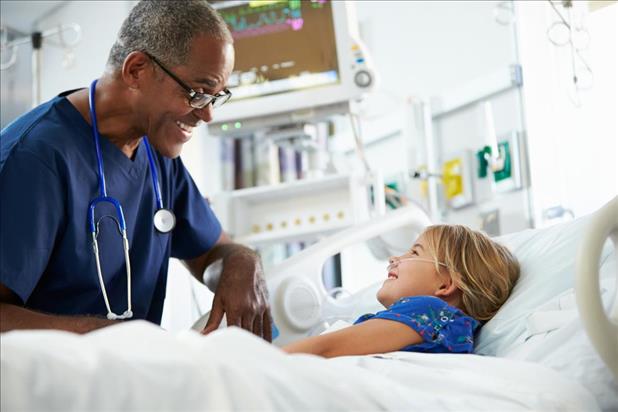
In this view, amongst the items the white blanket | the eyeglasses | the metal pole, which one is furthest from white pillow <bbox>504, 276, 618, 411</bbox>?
the metal pole

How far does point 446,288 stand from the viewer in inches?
67.6

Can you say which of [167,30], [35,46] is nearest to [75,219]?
[167,30]

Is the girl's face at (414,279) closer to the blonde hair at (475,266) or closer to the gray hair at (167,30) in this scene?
the blonde hair at (475,266)

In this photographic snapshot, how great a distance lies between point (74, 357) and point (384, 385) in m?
0.38

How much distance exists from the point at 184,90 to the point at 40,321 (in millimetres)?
643

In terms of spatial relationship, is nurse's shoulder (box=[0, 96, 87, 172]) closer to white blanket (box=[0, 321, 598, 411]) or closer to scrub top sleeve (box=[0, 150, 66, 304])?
scrub top sleeve (box=[0, 150, 66, 304])

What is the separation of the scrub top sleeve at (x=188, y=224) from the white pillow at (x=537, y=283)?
2.78 feet

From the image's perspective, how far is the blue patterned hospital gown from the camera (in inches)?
58.4

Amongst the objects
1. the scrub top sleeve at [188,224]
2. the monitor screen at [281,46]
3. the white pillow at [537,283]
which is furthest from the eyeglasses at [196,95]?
the monitor screen at [281,46]

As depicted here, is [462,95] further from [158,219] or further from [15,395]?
[15,395]

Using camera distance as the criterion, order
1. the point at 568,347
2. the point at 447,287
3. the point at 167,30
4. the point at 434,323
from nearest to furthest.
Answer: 1. the point at 568,347
2. the point at 434,323
3. the point at 447,287
4. the point at 167,30

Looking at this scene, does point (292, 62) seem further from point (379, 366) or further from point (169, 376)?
point (169, 376)

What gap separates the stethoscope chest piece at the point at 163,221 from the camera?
205cm

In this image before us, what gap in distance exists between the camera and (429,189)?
3352mm
